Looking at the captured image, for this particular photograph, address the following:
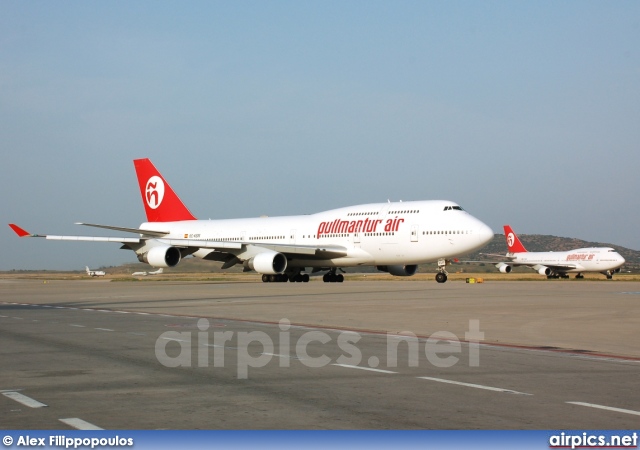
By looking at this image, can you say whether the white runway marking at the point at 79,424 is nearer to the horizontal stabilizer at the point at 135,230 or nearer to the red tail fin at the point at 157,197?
the horizontal stabilizer at the point at 135,230

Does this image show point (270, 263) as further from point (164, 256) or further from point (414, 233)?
point (414, 233)

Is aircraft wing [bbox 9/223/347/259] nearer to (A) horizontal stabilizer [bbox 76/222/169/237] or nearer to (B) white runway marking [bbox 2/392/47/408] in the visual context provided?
(A) horizontal stabilizer [bbox 76/222/169/237]

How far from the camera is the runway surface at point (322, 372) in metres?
6.96

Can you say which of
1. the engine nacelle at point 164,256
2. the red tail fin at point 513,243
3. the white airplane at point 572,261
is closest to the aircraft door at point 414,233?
the engine nacelle at point 164,256

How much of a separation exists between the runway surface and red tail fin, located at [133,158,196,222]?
4109cm

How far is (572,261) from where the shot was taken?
227 feet

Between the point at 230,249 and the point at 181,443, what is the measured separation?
42798 millimetres

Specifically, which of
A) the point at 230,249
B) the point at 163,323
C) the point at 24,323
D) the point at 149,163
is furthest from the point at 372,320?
the point at 149,163

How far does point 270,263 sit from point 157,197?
17852 mm

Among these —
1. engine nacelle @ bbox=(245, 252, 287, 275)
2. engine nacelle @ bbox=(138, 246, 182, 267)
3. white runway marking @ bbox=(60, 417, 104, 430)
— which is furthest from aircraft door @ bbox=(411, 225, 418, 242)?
white runway marking @ bbox=(60, 417, 104, 430)

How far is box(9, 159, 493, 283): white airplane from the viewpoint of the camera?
42969mm

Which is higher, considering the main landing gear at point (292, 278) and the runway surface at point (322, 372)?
the main landing gear at point (292, 278)

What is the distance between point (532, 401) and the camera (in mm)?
7754

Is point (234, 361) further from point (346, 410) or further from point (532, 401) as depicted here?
point (532, 401)
